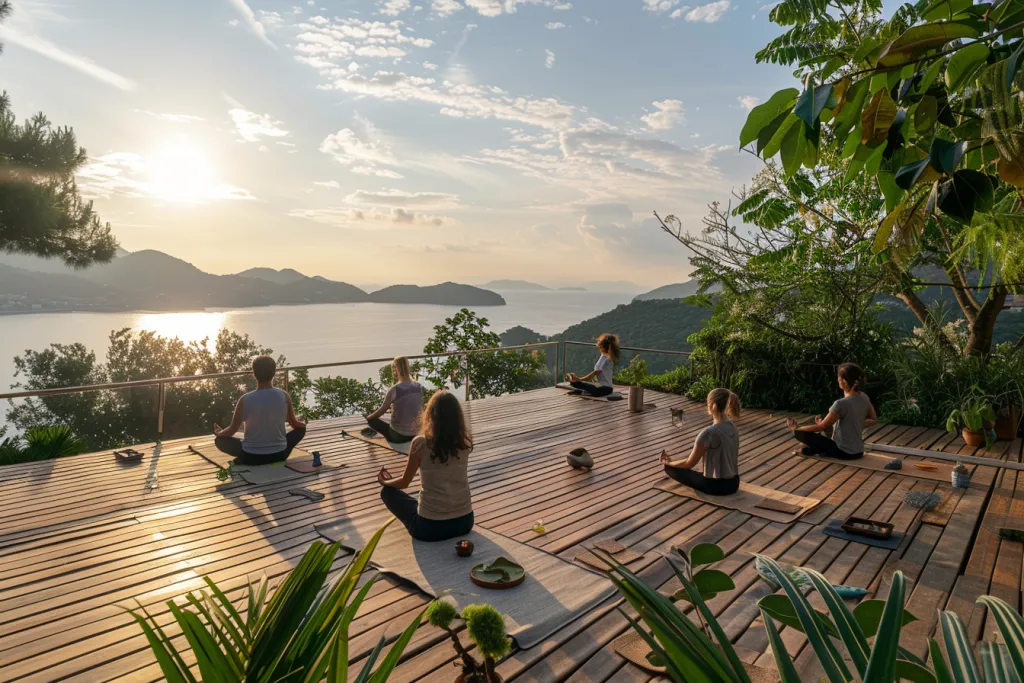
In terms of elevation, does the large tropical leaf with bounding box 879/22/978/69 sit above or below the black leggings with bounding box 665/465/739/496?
above

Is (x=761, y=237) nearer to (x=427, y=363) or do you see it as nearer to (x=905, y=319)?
(x=905, y=319)

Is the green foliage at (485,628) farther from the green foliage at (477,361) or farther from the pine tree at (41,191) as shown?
the green foliage at (477,361)

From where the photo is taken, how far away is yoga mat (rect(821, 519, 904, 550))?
15.1 feet

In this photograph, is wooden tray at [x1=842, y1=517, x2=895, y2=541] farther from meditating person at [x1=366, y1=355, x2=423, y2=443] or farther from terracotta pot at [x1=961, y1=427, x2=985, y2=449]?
meditating person at [x1=366, y1=355, x2=423, y2=443]

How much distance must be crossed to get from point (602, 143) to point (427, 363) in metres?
7.34

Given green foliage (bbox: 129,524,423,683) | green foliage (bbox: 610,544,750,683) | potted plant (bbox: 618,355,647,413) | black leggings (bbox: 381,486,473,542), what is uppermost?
green foliage (bbox: 610,544,750,683)

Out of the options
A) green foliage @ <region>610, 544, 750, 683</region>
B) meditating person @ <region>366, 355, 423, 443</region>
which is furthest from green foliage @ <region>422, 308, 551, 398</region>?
green foliage @ <region>610, 544, 750, 683</region>

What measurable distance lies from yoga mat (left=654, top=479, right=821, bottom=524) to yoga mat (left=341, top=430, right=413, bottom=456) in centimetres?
293

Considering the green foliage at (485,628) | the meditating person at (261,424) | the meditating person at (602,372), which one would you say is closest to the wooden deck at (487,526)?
the meditating person at (261,424)

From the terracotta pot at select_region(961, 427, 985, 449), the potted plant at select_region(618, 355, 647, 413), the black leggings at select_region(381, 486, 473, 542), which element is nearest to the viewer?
the black leggings at select_region(381, 486, 473, 542)

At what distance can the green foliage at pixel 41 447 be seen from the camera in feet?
22.5

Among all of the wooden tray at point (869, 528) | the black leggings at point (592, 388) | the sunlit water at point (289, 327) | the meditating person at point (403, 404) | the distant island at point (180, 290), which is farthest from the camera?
the distant island at point (180, 290)

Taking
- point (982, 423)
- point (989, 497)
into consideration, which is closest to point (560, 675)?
point (989, 497)

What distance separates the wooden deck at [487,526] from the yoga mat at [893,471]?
0.17 metres
